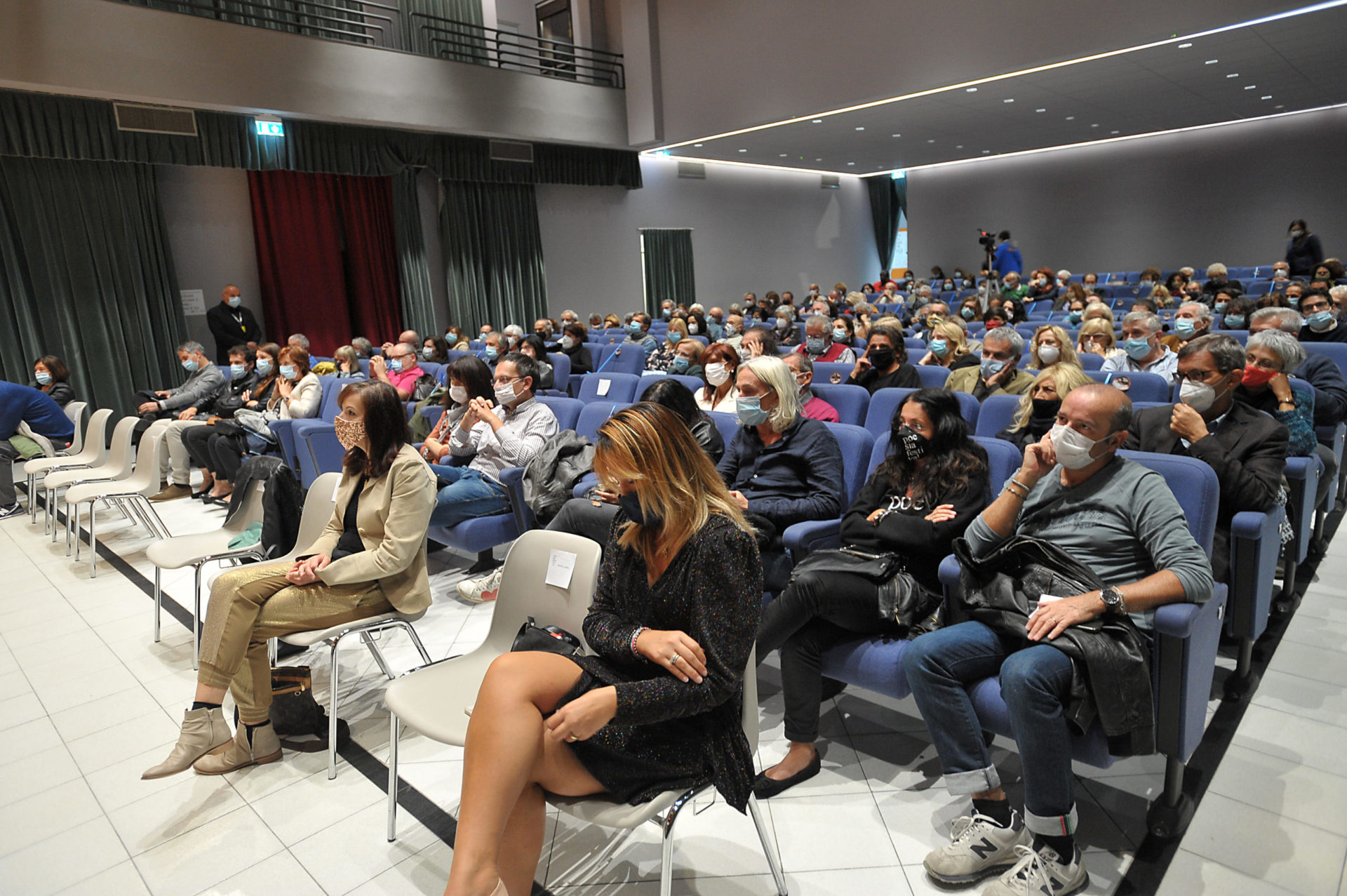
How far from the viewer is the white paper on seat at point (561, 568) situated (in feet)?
6.31

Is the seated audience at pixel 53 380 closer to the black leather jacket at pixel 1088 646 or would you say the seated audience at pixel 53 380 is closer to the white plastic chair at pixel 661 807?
the white plastic chair at pixel 661 807

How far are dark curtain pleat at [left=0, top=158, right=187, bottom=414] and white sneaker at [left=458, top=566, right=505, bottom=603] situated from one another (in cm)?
710

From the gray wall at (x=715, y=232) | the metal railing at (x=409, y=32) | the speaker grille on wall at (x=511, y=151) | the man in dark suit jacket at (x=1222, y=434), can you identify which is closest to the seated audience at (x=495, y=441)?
the man in dark suit jacket at (x=1222, y=434)

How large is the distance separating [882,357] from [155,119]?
813cm

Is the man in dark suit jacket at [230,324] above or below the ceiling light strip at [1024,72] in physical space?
below

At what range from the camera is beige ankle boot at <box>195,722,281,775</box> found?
237 centimetres

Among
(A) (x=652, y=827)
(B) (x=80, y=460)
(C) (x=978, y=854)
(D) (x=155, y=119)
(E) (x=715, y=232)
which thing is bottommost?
(A) (x=652, y=827)

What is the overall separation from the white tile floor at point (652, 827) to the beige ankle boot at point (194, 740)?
0.35 ft

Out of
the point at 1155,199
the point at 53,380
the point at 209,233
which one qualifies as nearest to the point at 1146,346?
the point at 53,380

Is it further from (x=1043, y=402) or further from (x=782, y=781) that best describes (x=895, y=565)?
(x=1043, y=402)

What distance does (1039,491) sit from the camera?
205 centimetres

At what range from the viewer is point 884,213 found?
750 inches

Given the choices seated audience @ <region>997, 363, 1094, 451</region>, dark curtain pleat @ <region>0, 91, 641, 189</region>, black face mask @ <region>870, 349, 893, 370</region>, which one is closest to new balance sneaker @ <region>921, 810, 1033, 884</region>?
seated audience @ <region>997, 363, 1094, 451</region>

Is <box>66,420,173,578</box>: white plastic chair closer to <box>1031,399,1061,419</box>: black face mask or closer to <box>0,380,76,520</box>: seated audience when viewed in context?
<box>0,380,76,520</box>: seated audience
